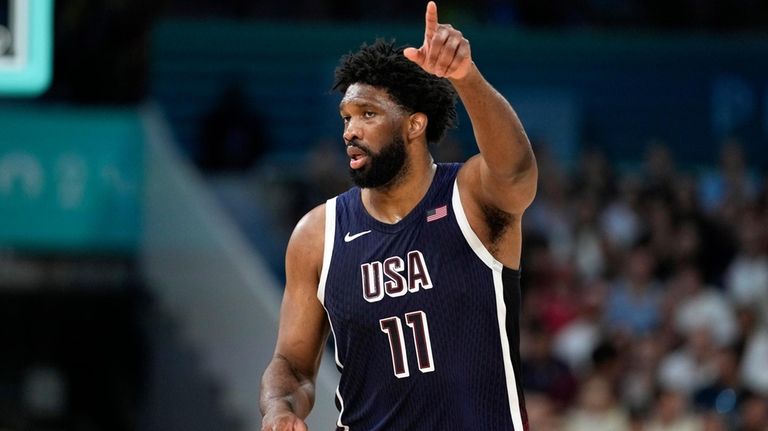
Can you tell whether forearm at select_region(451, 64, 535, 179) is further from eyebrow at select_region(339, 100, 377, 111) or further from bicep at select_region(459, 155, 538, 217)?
eyebrow at select_region(339, 100, 377, 111)

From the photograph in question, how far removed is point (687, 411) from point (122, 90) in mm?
7656

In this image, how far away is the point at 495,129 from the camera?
4.89 m

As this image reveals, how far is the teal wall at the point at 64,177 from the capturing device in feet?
47.6

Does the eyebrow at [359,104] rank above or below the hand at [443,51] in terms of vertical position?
below

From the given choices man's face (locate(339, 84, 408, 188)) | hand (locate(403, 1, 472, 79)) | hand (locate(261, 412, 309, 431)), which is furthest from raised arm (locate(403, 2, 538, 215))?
hand (locate(261, 412, 309, 431))

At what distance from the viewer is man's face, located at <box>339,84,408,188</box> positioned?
5.27 meters

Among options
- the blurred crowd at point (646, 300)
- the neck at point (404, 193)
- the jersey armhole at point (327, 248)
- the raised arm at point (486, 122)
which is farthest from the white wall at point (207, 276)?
the raised arm at point (486, 122)

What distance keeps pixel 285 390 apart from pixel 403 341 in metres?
0.54

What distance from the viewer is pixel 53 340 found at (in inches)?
717

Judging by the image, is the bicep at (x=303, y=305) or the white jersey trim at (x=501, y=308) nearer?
the white jersey trim at (x=501, y=308)

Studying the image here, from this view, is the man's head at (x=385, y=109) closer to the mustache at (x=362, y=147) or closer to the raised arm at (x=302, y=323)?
the mustache at (x=362, y=147)

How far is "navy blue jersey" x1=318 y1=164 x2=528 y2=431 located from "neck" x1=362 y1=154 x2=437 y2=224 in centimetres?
6

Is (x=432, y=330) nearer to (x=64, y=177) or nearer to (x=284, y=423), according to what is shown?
(x=284, y=423)

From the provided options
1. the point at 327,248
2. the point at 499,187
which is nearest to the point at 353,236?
the point at 327,248
